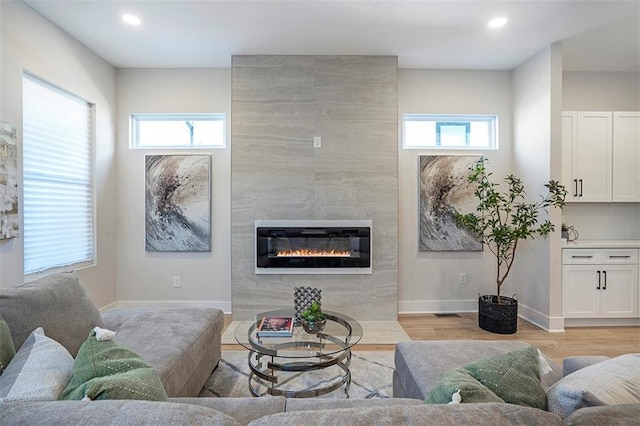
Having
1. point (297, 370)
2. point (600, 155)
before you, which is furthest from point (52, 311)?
point (600, 155)

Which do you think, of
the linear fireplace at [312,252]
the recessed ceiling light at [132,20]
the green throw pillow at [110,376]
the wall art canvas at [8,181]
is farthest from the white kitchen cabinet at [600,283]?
the wall art canvas at [8,181]

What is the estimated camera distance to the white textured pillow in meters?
0.91

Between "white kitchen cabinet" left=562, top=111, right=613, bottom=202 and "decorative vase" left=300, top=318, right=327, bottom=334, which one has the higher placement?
"white kitchen cabinet" left=562, top=111, right=613, bottom=202

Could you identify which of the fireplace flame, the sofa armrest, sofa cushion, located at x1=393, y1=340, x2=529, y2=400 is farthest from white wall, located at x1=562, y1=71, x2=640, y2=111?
the sofa armrest

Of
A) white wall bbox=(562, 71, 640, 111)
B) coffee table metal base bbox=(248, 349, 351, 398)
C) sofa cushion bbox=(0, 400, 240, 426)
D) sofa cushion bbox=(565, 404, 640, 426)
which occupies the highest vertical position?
white wall bbox=(562, 71, 640, 111)

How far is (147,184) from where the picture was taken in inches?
155

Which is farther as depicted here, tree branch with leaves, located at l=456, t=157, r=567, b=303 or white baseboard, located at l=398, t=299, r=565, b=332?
white baseboard, located at l=398, t=299, r=565, b=332

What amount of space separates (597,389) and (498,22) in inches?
128

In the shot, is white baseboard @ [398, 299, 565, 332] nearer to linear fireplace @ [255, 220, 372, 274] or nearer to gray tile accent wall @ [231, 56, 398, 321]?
gray tile accent wall @ [231, 56, 398, 321]

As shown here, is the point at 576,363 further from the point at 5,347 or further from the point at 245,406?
the point at 5,347

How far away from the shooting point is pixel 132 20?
117 inches

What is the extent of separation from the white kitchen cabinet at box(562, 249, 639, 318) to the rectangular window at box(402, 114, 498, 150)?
164 centimetres

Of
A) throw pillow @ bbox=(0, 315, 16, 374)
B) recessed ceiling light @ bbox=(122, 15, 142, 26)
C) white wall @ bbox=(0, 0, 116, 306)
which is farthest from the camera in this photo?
recessed ceiling light @ bbox=(122, 15, 142, 26)

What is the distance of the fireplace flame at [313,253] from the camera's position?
12.0 ft
